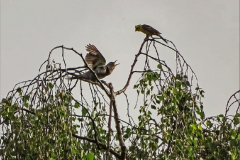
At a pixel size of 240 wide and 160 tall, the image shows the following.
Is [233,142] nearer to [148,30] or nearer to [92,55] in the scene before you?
[92,55]

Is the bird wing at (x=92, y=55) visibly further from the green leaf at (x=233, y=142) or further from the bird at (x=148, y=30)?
the green leaf at (x=233, y=142)

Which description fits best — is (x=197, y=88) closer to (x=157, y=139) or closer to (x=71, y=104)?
(x=157, y=139)

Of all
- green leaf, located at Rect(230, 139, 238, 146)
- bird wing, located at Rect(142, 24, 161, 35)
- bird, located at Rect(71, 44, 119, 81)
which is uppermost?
bird wing, located at Rect(142, 24, 161, 35)

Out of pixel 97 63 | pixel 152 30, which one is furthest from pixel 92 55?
pixel 152 30

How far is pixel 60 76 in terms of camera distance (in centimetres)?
356

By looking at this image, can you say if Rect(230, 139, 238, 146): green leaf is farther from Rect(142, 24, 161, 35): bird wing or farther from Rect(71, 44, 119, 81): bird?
Rect(142, 24, 161, 35): bird wing

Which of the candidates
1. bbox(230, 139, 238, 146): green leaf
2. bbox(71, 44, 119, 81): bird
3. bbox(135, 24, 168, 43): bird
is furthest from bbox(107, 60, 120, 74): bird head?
bbox(230, 139, 238, 146): green leaf

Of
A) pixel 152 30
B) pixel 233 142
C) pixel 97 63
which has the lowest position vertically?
pixel 233 142

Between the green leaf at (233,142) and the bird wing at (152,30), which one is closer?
the green leaf at (233,142)

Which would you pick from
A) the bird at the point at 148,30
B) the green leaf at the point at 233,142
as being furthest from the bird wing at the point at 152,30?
the green leaf at the point at 233,142

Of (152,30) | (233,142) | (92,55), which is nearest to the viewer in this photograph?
(233,142)

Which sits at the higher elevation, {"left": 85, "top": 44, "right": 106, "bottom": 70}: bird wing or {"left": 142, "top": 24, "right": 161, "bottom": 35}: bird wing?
{"left": 142, "top": 24, "right": 161, "bottom": 35}: bird wing

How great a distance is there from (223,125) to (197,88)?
67 cm

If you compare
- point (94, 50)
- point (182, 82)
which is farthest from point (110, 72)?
point (182, 82)
